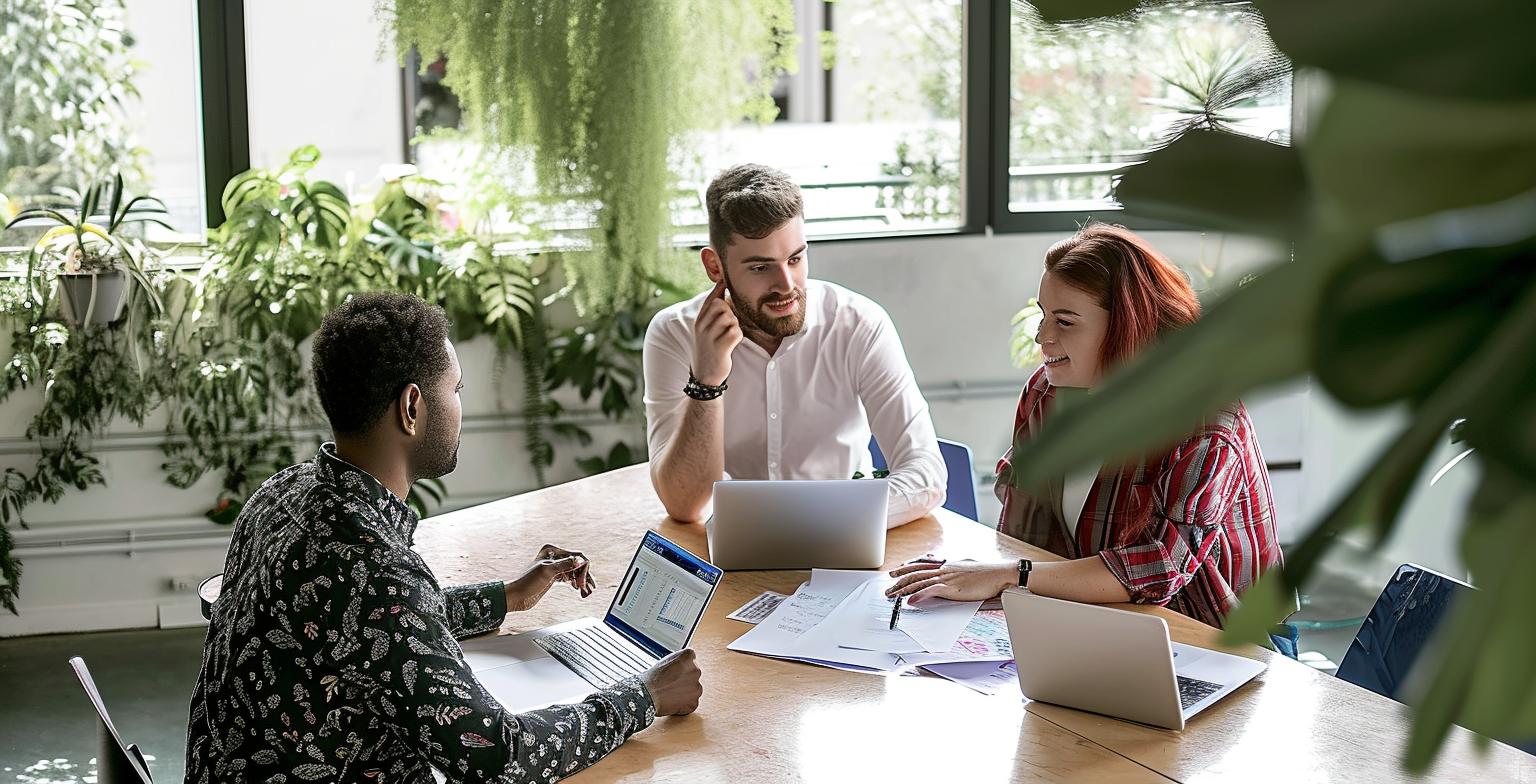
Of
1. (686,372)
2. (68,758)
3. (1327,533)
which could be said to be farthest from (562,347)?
(1327,533)

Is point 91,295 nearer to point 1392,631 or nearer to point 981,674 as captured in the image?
point 981,674

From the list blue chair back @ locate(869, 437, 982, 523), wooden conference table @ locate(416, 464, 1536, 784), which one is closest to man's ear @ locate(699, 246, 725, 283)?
blue chair back @ locate(869, 437, 982, 523)

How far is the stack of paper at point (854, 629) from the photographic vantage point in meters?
2.23

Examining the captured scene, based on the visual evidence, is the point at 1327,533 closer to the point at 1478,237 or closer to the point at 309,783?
the point at 1478,237

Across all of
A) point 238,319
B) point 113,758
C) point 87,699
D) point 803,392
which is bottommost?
point 87,699

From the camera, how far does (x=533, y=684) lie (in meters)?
2.19

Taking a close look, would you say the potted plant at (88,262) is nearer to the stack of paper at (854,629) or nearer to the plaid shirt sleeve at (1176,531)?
the stack of paper at (854,629)

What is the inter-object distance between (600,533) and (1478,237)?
2.86 meters

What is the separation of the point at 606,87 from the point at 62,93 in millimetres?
1761

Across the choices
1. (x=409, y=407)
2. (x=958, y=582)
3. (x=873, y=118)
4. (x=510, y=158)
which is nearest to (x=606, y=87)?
(x=510, y=158)

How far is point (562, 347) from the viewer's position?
486 cm

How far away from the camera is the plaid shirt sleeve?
94.7 inches

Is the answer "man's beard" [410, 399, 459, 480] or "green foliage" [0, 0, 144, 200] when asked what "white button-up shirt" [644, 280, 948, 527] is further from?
"green foliage" [0, 0, 144, 200]

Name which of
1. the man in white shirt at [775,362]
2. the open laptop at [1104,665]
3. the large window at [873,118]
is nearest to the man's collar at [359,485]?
the open laptop at [1104,665]
